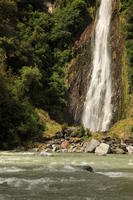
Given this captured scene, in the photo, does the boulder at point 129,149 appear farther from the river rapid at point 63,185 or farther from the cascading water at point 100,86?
the river rapid at point 63,185

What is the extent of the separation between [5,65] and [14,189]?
32.5 metres

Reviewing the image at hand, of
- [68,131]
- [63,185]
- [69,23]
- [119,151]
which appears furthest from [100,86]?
[63,185]

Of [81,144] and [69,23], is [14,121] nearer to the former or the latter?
[81,144]

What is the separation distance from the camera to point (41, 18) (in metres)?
56.1

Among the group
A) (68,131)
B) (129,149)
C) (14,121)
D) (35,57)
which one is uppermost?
(35,57)

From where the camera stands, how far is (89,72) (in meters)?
51.1

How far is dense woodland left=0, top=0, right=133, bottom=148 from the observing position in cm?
3506

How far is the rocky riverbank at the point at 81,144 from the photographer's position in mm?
29227

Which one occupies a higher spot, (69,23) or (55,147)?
(69,23)

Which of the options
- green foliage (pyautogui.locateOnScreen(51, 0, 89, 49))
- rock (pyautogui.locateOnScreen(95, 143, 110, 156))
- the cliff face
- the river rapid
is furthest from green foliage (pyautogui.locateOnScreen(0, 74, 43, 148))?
green foliage (pyautogui.locateOnScreen(51, 0, 89, 49))

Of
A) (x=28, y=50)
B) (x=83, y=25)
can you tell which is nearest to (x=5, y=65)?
(x=28, y=50)

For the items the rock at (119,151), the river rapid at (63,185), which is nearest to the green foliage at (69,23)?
the rock at (119,151)

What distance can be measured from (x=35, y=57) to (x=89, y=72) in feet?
24.0

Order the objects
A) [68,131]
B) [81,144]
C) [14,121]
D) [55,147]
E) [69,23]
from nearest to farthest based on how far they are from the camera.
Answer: [55,147]
[81,144]
[14,121]
[68,131]
[69,23]
